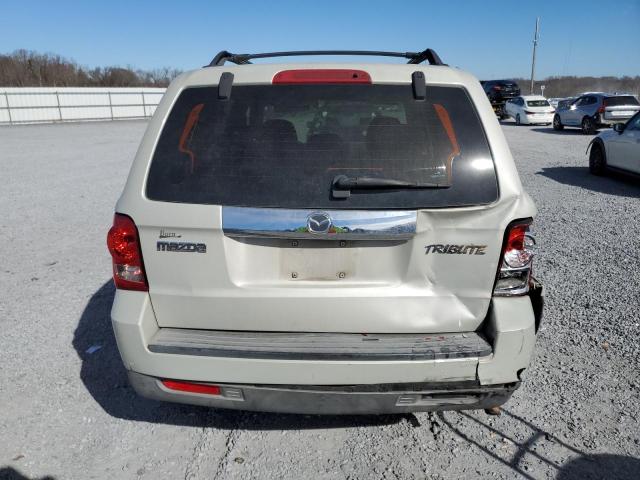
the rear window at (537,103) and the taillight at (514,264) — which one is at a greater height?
the rear window at (537,103)

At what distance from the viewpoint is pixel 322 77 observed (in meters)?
2.42

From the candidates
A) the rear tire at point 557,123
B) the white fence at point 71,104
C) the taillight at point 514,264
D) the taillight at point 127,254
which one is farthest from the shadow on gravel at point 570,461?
the white fence at point 71,104

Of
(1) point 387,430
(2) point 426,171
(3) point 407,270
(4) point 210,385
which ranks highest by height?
(2) point 426,171

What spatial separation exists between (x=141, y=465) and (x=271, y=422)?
2.36 ft

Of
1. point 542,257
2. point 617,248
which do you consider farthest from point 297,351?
point 617,248

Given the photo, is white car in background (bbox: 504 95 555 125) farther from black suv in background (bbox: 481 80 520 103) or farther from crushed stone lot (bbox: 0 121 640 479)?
crushed stone lot (bbox: 0 121 640 479)

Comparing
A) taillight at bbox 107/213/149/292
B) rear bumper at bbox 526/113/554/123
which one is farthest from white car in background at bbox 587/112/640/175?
rear bumper at bbox 526/113/554/123

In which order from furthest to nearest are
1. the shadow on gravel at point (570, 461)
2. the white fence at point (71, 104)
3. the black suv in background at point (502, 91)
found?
the black suv in background at point (502, 91)
the white fence at point (71, 104)
the shadow on gravel at point (570, 461)

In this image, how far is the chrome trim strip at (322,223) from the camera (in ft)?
7.25

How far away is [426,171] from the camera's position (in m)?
2.29

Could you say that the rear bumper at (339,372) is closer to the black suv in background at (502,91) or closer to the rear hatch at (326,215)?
the rear hatch at (326,215)

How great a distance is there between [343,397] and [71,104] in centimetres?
3657

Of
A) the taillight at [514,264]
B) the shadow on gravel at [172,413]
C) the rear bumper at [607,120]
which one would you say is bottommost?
the shadow on gravel at [172,413]

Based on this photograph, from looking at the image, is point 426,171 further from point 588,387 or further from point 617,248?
point 617,248
